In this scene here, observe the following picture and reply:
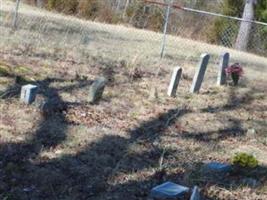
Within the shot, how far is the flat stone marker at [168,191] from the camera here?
5.23 metres

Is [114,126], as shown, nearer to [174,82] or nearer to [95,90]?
[95,90]

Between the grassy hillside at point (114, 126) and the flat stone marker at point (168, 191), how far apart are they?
0.16 metres

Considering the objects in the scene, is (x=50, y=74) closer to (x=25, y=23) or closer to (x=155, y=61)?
(x=155, y=61)

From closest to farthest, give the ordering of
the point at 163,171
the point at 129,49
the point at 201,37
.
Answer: the point at 163,171
the point at 129,49
the point at 201,37

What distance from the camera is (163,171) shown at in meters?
5.96

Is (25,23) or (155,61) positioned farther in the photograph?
(25,23)

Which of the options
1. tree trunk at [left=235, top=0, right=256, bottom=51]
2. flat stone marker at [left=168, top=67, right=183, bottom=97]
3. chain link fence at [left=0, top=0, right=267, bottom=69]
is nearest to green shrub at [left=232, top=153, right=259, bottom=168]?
flat stone marker at [left=168, top=67, right=183, bottom=97]

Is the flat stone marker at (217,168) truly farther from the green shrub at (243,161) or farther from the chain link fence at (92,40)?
the chain link fence at (92,40)

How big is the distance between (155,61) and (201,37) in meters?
11.8

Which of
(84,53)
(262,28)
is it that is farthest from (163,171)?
(262,28)

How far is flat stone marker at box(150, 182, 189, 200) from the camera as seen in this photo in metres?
5.23

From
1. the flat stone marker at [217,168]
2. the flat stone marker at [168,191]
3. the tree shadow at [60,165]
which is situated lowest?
the tree shadow at [60,165]

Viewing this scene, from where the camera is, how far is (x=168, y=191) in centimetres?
528

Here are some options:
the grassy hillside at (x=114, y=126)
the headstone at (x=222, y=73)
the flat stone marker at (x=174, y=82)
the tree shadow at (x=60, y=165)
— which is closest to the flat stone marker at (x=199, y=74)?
the grassy hillside at (x=114, y=126)
